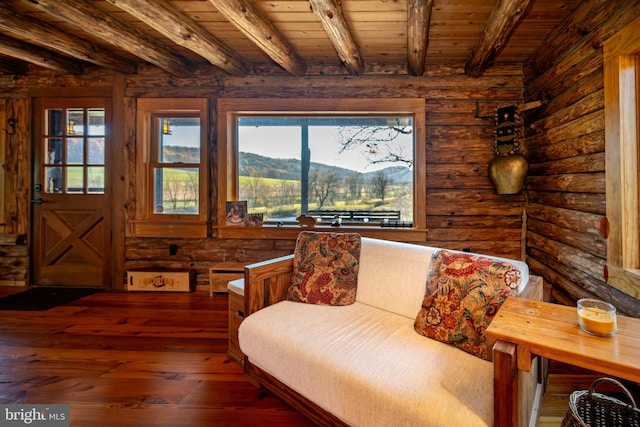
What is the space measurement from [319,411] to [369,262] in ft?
2.95

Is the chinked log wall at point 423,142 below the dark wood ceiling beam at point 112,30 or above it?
below

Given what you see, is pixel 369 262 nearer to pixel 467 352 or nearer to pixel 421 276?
pixel 421 276

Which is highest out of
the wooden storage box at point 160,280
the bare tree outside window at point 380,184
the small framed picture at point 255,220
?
the bare tree outside window at point 380,184

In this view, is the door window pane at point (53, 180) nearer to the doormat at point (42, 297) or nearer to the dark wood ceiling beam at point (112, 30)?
the doormat at point (42, 297)

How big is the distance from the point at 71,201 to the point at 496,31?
4657mm

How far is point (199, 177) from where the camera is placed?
3.37 m

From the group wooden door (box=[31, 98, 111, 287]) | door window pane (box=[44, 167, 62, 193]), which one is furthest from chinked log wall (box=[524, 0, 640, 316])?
door window pane (box=[44, 167, 62, 193])

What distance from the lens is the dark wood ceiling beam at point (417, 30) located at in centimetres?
196

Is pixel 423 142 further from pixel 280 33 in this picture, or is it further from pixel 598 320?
pixel 598 320

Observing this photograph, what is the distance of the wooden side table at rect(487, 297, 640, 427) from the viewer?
2.59 feet

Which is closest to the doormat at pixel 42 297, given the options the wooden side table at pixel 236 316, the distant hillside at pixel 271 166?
the distant hillside at pixel 271 166

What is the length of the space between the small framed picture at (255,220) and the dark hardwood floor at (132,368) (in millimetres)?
973

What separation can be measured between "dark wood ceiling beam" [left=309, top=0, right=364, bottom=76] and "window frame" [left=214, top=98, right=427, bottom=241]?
1.36ft

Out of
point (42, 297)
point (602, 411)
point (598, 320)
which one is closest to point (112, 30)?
point (42, 297)
